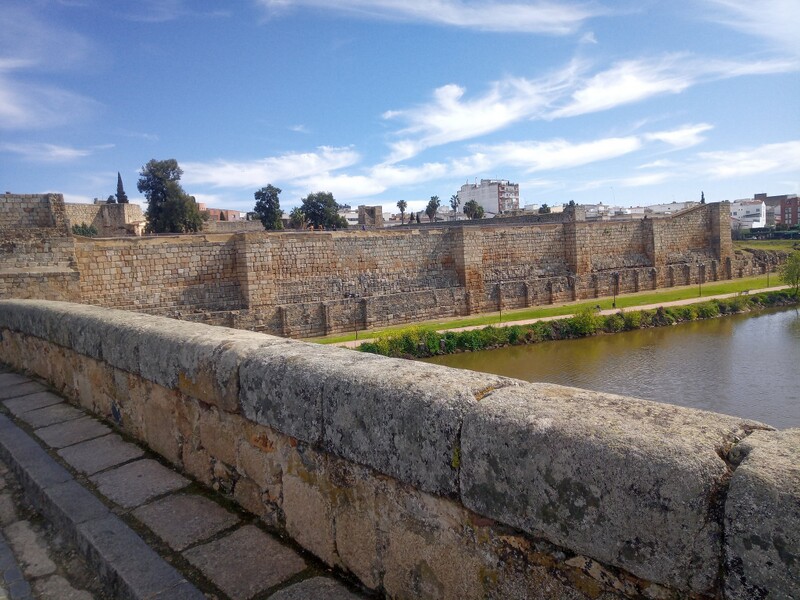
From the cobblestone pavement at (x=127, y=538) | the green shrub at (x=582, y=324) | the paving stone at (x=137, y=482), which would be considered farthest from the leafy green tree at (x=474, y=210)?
the paving stone at (x=137, y=482)

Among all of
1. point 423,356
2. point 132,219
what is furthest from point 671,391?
point 132,219

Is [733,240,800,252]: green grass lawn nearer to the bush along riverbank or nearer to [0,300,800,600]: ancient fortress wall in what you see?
the bush along riverbank

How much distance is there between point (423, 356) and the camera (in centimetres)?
1900

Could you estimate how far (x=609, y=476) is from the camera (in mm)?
1232

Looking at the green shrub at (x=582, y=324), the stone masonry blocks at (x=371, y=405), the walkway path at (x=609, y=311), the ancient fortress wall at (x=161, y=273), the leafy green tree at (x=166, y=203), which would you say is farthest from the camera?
the leafy green tree at (x=166, y=203)

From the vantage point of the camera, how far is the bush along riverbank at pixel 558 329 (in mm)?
18547

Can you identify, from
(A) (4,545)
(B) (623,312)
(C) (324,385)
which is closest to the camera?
(C) (324,385)

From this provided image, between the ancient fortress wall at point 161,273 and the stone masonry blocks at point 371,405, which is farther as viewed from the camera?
the ancient fortress wall at point 161,273

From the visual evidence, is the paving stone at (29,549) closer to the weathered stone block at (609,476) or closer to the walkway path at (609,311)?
the weathered stone block at (609,476)

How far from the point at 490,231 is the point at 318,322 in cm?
1094

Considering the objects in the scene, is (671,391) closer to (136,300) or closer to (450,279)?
(450,279)

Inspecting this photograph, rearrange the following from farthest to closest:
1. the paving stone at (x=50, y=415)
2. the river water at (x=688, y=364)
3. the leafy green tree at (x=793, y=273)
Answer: the leafy green tree at (x=793, y=273) < the river water at (x=688, y=364) < the paving stone at (x=50, y=415)

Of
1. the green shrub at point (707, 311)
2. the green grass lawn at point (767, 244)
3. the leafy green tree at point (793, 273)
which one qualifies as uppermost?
the green grass lawn at point (767, 244)

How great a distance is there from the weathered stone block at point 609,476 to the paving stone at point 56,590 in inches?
61.6
